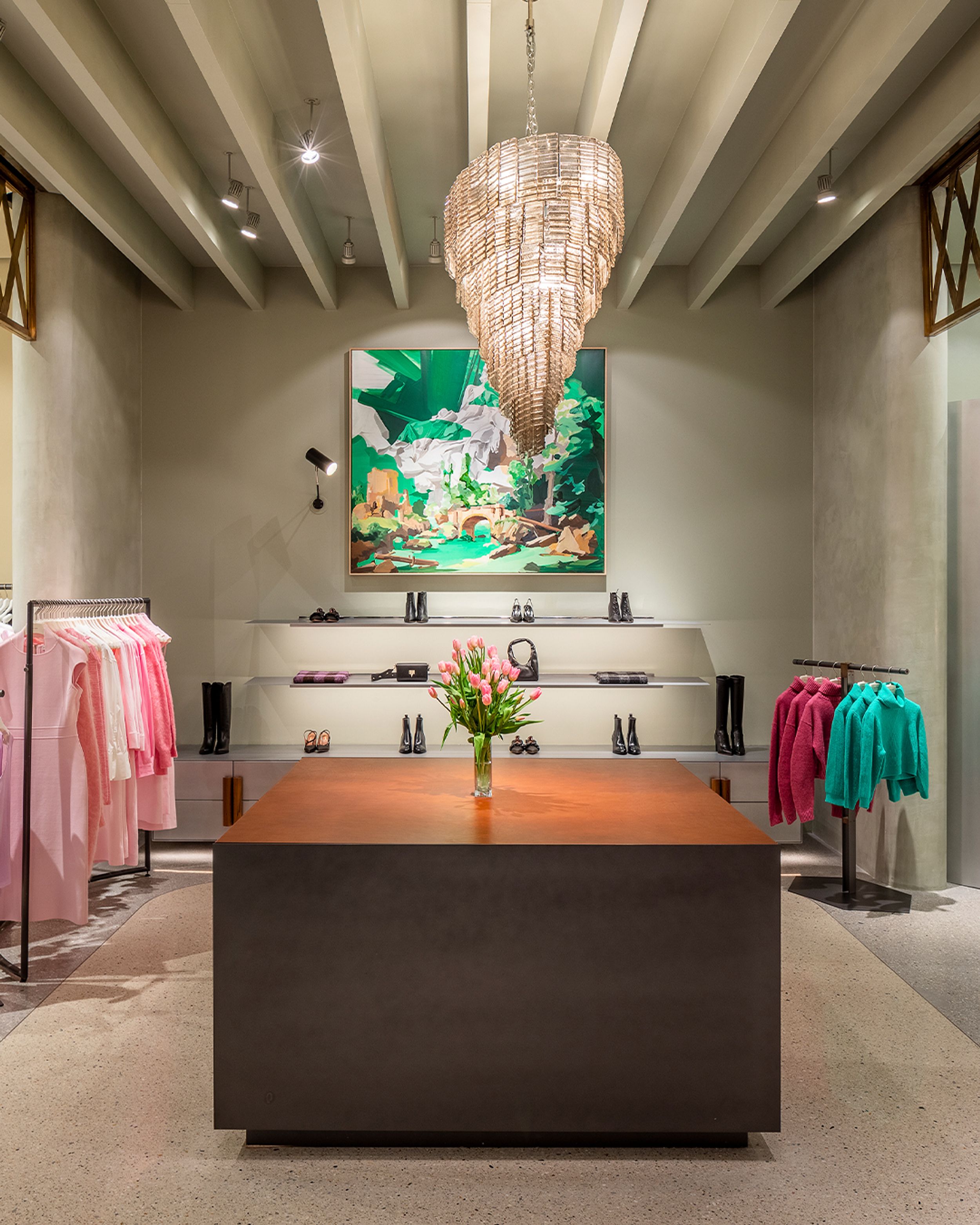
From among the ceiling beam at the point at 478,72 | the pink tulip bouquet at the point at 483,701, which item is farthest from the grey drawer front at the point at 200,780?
the ceiling beam at the point at 478,72

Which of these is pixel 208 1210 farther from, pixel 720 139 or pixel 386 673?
pixel 720 139

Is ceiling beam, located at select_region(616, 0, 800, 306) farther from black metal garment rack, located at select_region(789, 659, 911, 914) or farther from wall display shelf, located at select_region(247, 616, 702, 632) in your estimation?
black metal garment rack, located at select_region(789, 659, 911, 914)

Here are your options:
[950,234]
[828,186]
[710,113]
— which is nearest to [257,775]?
[710,113]

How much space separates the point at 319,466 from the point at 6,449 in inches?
71.6

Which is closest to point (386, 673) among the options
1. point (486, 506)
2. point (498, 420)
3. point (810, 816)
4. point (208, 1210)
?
point (486, 506)

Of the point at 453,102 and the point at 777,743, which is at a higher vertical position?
the point at 453,102

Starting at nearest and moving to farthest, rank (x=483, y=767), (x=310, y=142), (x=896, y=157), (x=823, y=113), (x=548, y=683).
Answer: (x=483, y=767)
(x=823, y=113)
(x=896, y=157)
(x=310, y=142)
(x=548, y=683)

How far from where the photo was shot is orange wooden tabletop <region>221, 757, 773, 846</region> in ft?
7.98

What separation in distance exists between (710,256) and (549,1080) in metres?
4.74

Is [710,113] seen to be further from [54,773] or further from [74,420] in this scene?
[54,773]

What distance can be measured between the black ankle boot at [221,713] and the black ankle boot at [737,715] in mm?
3345

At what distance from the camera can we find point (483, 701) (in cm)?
285

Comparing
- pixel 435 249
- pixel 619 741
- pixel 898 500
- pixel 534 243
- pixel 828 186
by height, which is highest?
pixel 435 249

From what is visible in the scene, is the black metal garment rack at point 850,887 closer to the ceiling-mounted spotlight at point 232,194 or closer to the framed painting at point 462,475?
the framed painting at point 462,475
